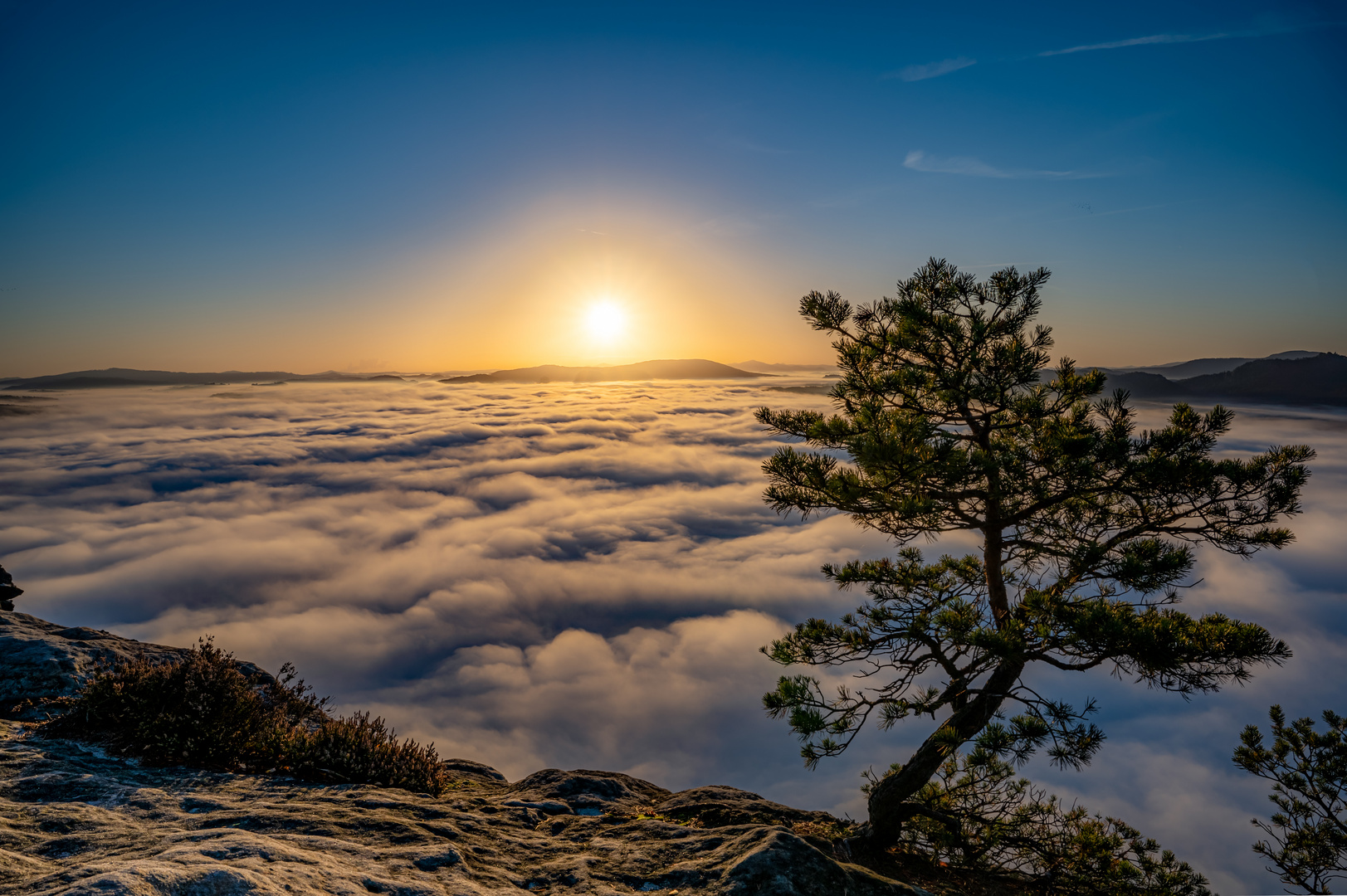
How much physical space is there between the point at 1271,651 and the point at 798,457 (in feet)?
19.2

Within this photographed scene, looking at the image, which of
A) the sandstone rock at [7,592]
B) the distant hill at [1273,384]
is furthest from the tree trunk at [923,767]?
the distant hill at [1273,384]

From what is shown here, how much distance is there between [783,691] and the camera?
748cm

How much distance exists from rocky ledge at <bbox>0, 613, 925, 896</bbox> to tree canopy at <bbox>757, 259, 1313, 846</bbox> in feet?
7.84

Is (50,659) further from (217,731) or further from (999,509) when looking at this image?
(999,509)

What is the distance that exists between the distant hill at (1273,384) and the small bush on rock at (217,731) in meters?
184

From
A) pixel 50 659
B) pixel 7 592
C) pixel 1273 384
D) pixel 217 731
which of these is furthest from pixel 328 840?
pixel 1273 384

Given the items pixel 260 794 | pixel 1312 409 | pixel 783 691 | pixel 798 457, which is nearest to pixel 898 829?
pixel 783 691

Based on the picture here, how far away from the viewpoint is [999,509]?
A: 8406mm

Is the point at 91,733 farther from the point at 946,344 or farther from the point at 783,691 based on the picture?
the point at 946,344

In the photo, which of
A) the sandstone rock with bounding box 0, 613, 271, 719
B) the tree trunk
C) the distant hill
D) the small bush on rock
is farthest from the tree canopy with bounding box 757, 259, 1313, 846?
the distant hill

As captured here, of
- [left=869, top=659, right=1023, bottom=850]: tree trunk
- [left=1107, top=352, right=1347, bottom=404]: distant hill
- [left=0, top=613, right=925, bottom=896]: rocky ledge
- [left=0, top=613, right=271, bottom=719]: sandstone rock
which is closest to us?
[left=0, top=613, right=925, bottom=896]: rocky ledge

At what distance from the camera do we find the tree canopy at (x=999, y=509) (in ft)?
22.9

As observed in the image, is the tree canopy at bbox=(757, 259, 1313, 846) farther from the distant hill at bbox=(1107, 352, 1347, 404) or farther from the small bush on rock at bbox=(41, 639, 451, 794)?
the distant hill at bbox=(1107, 352, 1347, 404)

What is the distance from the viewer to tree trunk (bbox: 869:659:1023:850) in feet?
26.6
